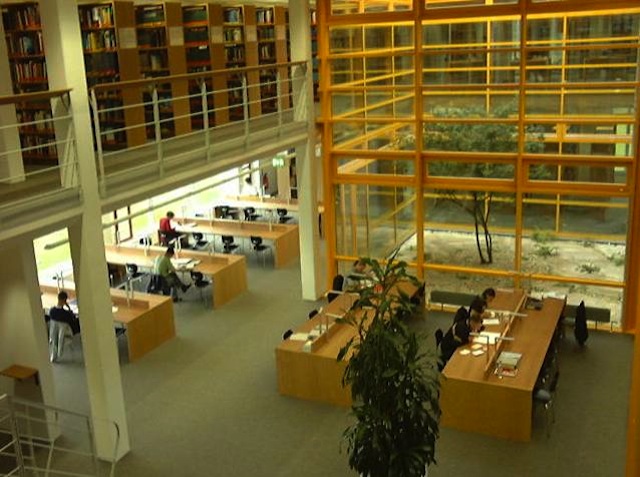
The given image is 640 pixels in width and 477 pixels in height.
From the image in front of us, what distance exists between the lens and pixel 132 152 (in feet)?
29.4

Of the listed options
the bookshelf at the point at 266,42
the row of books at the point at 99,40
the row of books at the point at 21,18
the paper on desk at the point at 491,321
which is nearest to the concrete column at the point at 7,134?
the row of books at the point at 21,18

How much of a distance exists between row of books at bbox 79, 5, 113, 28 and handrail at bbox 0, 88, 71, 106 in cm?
470

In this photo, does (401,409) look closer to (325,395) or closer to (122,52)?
(325,395)

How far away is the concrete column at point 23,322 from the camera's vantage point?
7.19 meters

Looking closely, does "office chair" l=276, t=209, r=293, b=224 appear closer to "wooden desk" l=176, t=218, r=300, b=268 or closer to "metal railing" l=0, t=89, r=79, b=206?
"wooden desk" l=176, t=218, r=300, b=268

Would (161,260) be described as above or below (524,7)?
below

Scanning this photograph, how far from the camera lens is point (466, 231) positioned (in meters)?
10.8

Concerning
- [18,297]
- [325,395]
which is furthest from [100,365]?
[325,395]

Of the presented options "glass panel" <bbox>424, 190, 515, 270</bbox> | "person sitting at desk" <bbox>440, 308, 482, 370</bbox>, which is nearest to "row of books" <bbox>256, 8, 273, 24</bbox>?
"glass panel" <bbox>424, 190, 515, 270</bbox>

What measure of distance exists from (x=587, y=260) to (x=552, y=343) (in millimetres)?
2237

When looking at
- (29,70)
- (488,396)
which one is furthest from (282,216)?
(488,396)

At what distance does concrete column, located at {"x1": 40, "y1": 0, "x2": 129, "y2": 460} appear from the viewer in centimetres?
611

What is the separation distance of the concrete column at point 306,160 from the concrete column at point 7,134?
163 inches

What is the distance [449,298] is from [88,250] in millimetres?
5777
